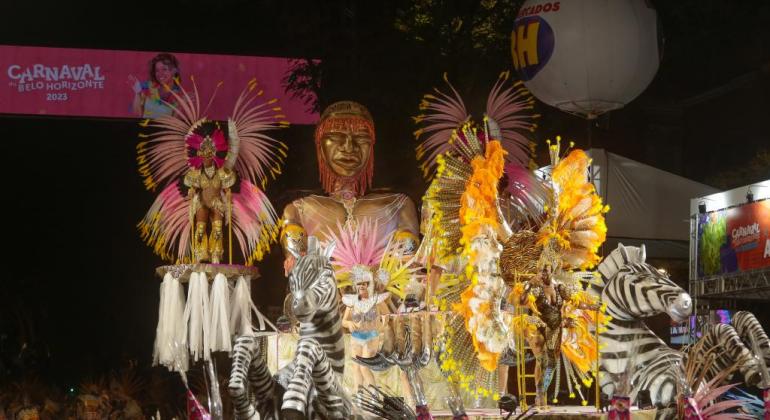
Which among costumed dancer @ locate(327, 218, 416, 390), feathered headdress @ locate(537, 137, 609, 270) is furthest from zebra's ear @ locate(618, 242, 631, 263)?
costumed dancer @ locate(327, 218, 416, 390)

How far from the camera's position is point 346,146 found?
8.91 meters

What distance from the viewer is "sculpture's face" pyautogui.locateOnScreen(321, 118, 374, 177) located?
8.92m

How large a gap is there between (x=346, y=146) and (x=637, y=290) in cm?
249

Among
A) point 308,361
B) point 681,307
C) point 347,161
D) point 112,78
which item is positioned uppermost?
point 112,78

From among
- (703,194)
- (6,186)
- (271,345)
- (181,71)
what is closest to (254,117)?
(271,345)

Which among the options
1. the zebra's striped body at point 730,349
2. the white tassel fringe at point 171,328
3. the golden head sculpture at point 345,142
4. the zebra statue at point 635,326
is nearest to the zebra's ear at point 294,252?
the golden head sculpture at point 345,142

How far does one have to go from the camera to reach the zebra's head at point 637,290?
6930mm

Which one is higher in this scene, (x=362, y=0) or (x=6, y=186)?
(x=362, y=0)

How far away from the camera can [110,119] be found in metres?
14.8

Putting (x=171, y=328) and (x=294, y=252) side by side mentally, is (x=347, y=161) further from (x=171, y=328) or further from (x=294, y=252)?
(x=171, y=328)

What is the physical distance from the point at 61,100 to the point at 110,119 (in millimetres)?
545

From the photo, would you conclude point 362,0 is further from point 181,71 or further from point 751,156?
point 751,156

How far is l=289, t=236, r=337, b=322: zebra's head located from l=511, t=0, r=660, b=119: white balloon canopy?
2.64m

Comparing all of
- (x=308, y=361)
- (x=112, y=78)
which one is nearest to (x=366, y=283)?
(x=308, y=361)
